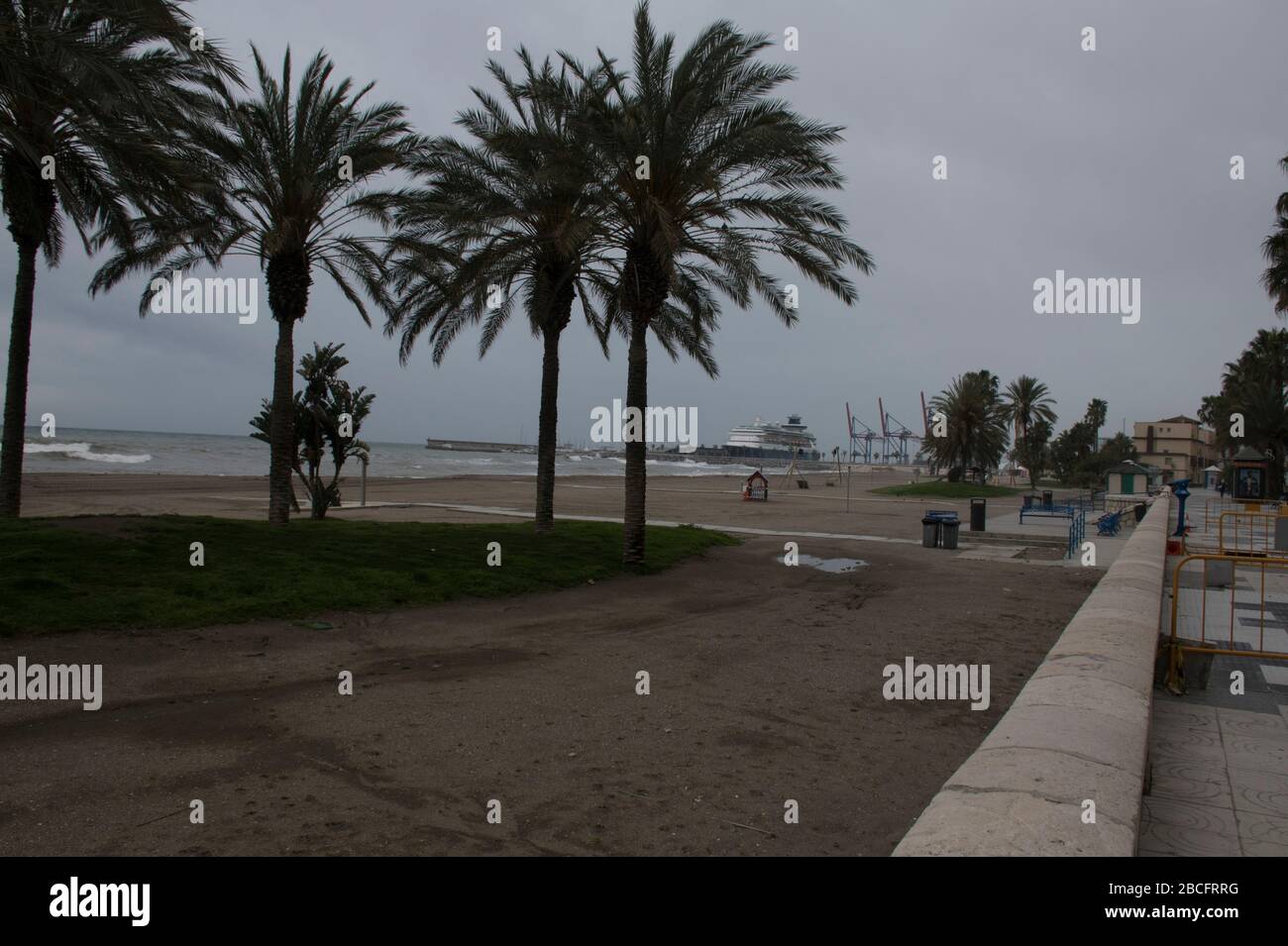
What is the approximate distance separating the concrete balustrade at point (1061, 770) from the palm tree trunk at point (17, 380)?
14405 mm

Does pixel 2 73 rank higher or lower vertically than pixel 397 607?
higher

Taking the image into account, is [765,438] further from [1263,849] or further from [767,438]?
[1263,849]

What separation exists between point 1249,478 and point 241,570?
3606 cm

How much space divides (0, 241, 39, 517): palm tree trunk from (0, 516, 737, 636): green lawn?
1.89 metres

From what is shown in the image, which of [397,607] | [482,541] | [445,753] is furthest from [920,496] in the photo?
[445,753]

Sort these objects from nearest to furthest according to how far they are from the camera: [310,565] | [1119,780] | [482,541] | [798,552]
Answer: [1119,780] → [310,565] → [482,541] → [798,552]

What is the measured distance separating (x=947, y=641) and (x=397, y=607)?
6948 mm

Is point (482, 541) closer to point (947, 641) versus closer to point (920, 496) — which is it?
point (947, 641)

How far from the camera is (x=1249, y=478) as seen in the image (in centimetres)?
3216

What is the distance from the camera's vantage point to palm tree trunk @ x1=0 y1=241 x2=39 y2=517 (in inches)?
496

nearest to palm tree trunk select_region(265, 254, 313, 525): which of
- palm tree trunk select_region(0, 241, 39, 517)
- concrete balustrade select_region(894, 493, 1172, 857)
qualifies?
palm tree trunk select_region(0, 241, 39, 517)

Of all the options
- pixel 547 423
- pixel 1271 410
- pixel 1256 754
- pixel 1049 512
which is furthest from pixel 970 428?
pixel 1256 754

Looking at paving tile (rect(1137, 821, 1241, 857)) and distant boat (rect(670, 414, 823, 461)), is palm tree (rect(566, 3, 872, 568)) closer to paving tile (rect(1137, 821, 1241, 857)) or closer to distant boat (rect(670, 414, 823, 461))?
paving tile (rect(1137, 821, 1241, 857))

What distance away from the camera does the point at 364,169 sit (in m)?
15.2
